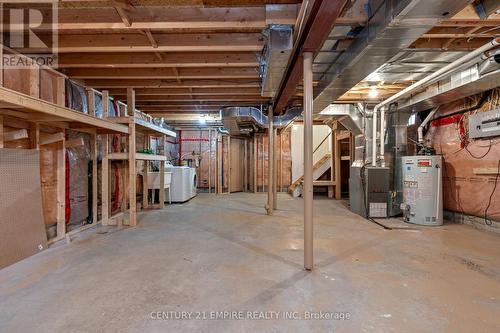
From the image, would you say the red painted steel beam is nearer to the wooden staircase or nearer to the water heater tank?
the water heater tank

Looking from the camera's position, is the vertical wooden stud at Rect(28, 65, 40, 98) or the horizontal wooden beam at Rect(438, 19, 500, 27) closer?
the horizontal wooden beam at Rect(438, 19, 500, 27)

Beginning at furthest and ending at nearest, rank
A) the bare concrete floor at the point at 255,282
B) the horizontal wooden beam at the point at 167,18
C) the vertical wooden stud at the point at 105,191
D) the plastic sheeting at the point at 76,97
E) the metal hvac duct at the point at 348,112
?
the metal hvac duct at the point at 348,112
the vertical wooden stud at the point at 105,191
the plastic sheeting at the point at 76,97
the horizontal wooden beam at the point at 167,18
the bare concrete floor at the point at 255,282

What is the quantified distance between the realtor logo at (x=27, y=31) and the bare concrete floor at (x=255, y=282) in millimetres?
2085

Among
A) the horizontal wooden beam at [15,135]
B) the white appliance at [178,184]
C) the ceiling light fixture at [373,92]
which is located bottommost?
the white appliance at [178,184]

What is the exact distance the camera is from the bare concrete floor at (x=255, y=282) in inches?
58.2

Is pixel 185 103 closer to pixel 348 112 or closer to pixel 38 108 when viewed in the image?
pixel 348 112

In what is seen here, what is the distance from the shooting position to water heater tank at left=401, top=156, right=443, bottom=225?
12.4 feet

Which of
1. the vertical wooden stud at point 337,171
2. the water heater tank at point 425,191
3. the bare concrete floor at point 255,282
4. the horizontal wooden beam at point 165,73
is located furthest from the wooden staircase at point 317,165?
the horizontal wooden beam at point 165,73

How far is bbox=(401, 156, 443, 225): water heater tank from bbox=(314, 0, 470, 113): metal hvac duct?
1968mm

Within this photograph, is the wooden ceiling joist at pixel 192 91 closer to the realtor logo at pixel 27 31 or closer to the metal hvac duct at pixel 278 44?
the realtor logo at pixel 27 31

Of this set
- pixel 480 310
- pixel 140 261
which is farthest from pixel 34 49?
pixel 480 310

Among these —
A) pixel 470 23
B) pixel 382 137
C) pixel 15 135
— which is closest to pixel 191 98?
pixel 15 135

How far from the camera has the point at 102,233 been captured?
3371mm

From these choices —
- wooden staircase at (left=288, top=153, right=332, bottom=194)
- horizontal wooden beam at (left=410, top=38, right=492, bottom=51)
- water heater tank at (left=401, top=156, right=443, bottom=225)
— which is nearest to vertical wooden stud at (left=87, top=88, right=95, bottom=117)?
horizontal wooden beam at (left=410, top=38, right=492, bottom=51)
